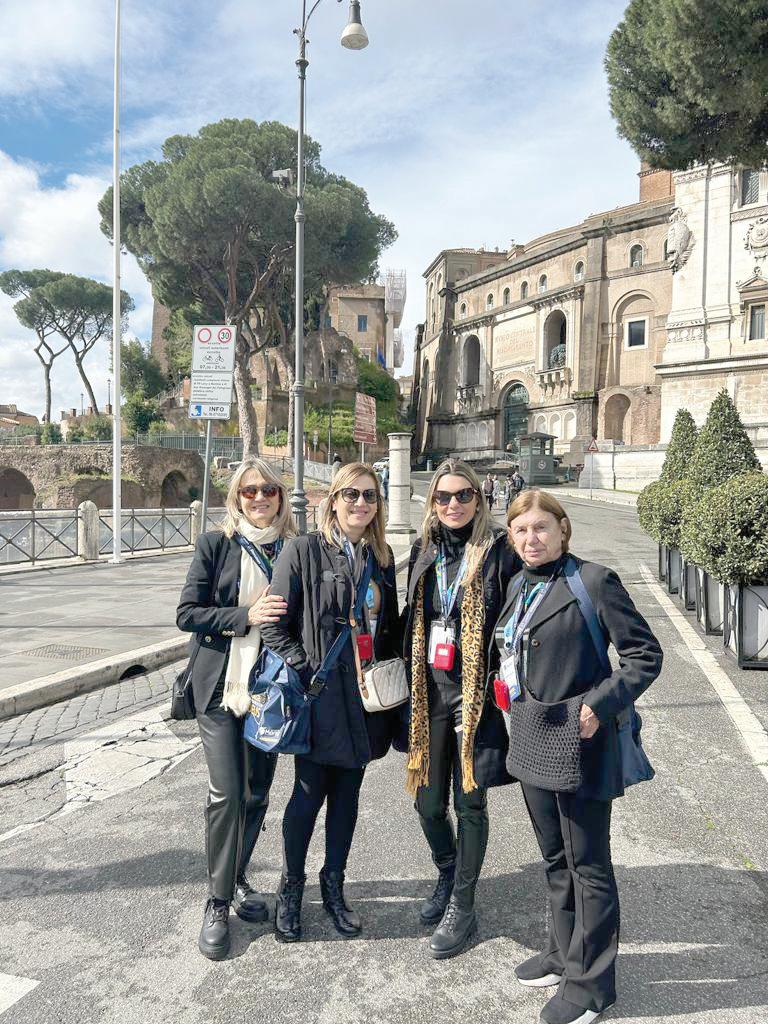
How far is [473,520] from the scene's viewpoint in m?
2.72

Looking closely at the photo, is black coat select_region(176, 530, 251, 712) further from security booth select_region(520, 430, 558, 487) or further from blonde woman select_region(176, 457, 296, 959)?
security booth select_region(520, 430, 558, 487)

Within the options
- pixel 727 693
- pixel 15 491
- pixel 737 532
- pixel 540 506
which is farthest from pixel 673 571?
pixel 15 491

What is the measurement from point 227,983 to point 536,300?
52.6m

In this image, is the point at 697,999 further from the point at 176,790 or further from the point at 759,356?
the point at 759,356

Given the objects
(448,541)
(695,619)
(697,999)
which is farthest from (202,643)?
(695,619)

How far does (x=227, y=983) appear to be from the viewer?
2381 millimetres

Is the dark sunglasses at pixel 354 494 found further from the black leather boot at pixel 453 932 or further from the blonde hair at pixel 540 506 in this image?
the black leather boot at pixel 453 932

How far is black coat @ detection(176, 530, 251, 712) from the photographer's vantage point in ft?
8.92

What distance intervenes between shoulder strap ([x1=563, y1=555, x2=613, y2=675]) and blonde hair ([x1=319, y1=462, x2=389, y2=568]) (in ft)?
2.52

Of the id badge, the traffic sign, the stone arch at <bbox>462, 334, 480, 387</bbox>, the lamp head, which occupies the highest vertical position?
the stone arch at <bbox>462, 334, 480, 387</bbox>

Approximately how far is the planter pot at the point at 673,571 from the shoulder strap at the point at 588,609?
8.59 meters

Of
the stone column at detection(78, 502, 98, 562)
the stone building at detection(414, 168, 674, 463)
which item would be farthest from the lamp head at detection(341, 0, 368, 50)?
the stone building at detection(414, 168, 674, 463)

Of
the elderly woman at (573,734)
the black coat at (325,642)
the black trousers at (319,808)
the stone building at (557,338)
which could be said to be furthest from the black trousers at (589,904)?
the stone building at (557,338)

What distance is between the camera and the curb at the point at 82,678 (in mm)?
5383
